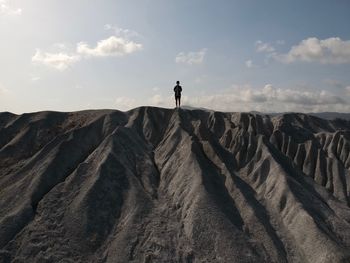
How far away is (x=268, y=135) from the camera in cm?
5169

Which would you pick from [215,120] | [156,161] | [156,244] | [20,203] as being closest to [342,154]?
[215,120]

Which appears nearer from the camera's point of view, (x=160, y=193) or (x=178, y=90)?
(x=160, y=193)

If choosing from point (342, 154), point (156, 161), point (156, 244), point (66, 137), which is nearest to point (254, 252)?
point (156, 244)

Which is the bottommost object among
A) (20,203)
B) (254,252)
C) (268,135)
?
(254,252)

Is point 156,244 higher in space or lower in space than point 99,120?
lower

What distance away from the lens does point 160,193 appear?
1443 inches

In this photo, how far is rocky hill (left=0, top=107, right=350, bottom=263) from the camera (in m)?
30.0

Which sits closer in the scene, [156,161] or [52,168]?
[52,168]

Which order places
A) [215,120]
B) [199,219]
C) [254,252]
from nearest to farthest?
[254,252] → [199,219] → [215,120]

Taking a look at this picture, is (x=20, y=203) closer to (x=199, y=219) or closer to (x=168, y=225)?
(x=168, y=225)

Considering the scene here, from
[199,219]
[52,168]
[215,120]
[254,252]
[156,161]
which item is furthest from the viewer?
[215,120]

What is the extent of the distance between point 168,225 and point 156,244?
2.41m

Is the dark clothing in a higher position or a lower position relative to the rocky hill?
higher

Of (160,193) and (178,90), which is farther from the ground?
(178,90)
